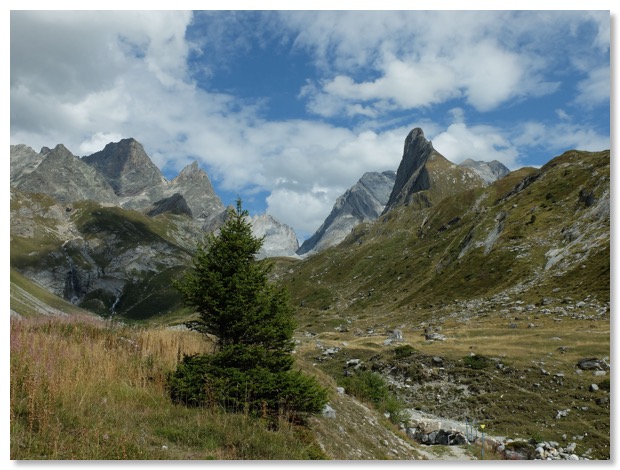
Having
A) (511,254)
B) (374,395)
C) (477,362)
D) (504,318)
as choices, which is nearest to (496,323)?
(504,318)

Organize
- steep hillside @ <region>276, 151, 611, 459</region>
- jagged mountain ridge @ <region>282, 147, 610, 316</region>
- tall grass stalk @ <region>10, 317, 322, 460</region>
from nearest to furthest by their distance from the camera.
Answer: tall grass stalk @ <region>10, 317, 322, 460</region> < steep hillside @ <region>276, 151, 611, 459</region> < jagged mountain ridge @ <region>282, 147, 610, 316</region>

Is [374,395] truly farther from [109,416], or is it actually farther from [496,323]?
→ [496,323]

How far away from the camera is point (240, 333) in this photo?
39.5 ft

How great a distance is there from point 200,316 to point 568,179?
121m

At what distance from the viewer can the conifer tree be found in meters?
11.0

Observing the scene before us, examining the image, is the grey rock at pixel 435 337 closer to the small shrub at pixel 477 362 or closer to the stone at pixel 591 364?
the small shrub at pixel 477 362

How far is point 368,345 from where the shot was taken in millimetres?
54375

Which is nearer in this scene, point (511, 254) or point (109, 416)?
point (109, 416)

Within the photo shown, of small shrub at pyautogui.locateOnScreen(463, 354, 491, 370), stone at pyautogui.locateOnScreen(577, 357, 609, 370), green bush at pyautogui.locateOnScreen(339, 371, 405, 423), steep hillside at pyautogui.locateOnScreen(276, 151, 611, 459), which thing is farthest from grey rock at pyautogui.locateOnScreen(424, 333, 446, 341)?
green bush at pyautogui.locateOnScreen(339, 371, 405, 423)

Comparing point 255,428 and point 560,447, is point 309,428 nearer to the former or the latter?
point 255,428

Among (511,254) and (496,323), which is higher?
(511,254)

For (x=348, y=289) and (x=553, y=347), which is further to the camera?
(x=348, y=289)

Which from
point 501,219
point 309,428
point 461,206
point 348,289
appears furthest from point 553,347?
point 461,206

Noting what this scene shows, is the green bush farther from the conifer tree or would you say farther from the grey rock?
the grey rock
